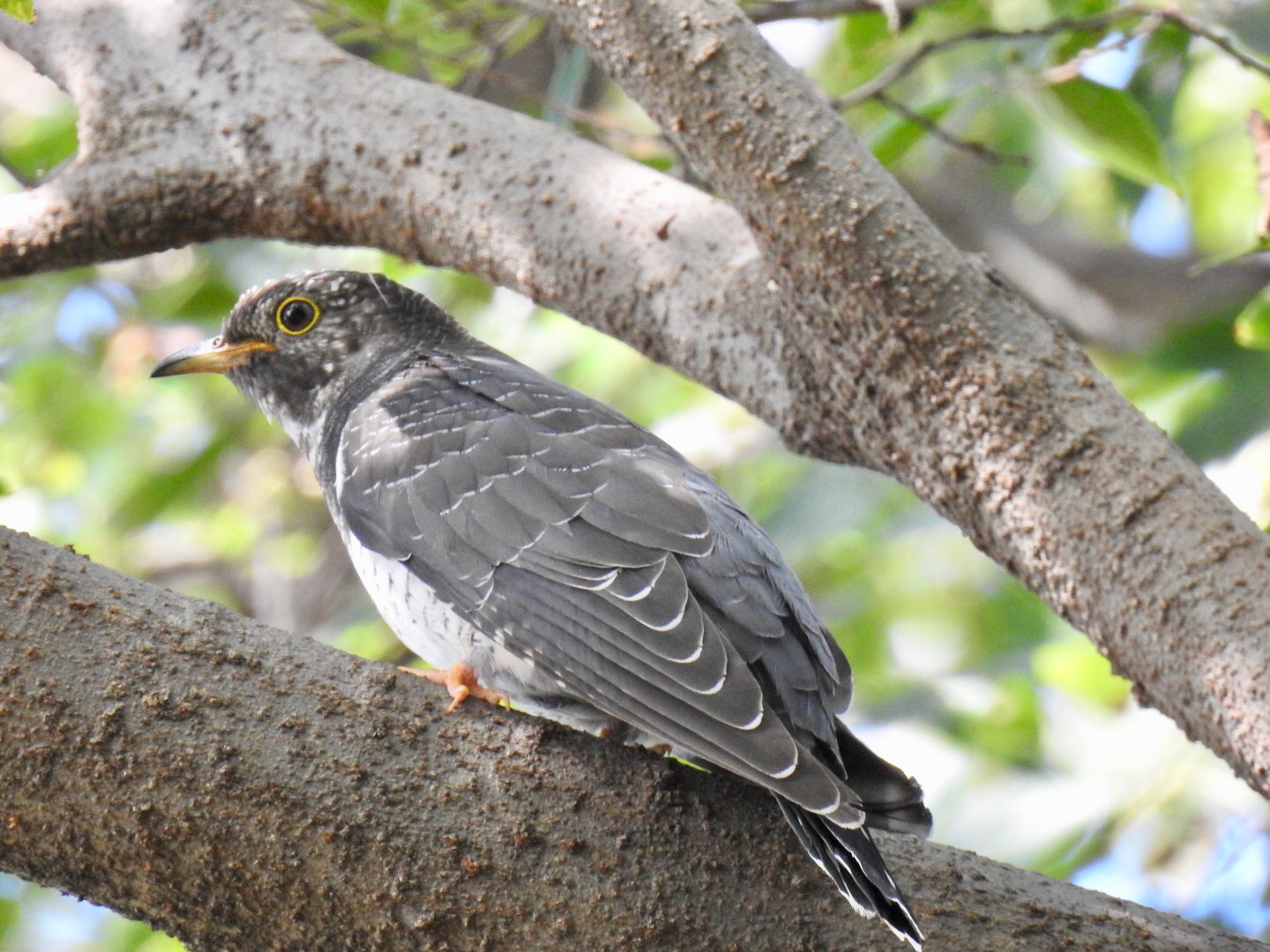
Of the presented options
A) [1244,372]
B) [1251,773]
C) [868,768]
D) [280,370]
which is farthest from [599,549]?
[1244,372]

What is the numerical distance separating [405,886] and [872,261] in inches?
53.3

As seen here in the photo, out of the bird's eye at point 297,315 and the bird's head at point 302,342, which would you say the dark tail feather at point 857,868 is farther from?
the bird's eye at point 297,315

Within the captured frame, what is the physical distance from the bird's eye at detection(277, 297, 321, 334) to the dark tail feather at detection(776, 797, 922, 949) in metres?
2.27

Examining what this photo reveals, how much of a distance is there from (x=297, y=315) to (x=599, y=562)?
5.39 feet

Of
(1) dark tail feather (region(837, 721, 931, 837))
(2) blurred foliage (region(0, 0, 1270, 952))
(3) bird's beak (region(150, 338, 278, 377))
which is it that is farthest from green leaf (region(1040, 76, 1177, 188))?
(3) bird's beak (region(150, 338, 278, 377))

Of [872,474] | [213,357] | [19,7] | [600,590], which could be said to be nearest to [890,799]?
[600,590]

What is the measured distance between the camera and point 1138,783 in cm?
397

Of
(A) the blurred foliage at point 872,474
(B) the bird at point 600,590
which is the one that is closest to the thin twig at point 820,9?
(A) the blurred foliage at point 872,474

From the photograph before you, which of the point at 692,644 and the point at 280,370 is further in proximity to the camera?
the point at 280,370

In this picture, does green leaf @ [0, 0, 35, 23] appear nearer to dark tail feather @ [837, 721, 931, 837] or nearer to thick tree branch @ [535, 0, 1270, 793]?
thick tree branch @ [535, 0, 1270, 793]

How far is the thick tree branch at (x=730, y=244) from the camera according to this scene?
2.42m

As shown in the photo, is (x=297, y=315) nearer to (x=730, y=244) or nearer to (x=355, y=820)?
(x=730, y=244)

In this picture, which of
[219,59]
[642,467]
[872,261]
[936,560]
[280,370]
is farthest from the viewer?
[936,560]

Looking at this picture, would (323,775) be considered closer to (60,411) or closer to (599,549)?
(599,549)
